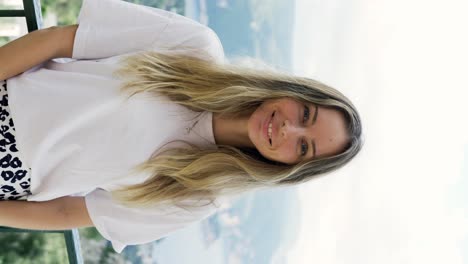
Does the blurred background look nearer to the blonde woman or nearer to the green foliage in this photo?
the green foliage

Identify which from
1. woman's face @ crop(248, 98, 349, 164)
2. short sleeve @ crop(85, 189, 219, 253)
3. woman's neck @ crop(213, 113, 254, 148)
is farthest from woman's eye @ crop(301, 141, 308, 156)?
short sleeve @ crop(85, 189, 219, 253)

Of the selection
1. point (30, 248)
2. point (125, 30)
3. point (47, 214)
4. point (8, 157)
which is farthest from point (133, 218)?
point (30, 248)

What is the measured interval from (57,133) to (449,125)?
60.9 inches

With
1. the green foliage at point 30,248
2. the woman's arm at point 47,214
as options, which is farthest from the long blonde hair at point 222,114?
the green foliage at point 30,248

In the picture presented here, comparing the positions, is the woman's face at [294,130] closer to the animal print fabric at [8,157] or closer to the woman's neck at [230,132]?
the woman's neck at [230,132]

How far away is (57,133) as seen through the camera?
0.96 metres

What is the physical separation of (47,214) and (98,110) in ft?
0.99

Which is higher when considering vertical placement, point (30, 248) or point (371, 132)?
point (371, 132)

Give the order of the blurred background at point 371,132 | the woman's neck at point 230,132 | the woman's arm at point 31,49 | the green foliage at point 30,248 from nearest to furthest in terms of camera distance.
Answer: the woman's arm at point 31,49, the woman's neck at point 230,132, the green foliage at point 30,248, the blurred background at point 371,132

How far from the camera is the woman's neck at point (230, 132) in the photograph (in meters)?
1.06

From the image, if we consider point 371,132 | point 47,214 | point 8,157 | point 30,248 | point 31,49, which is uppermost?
point 31,49

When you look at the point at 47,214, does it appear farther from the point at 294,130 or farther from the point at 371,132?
the point at 371,132

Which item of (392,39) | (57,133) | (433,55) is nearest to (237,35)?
(392,39)

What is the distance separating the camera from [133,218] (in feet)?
3.62
